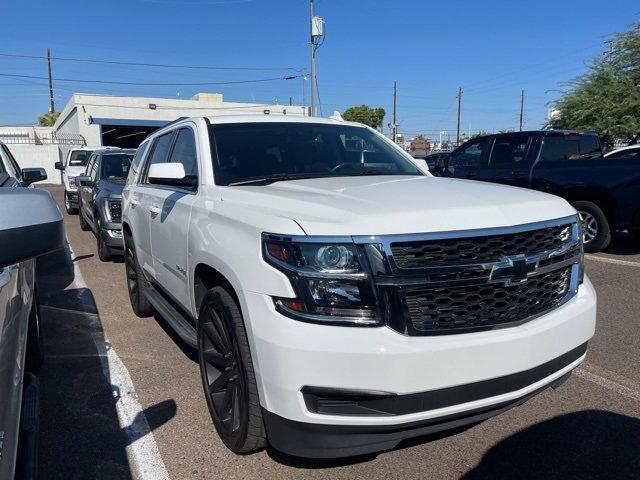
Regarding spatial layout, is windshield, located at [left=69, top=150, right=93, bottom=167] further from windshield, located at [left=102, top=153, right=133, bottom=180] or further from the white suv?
the white suv

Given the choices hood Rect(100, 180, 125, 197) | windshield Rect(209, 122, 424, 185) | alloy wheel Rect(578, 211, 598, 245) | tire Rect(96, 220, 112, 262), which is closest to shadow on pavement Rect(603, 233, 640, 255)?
alloy wheel Rect(578, 211, 598, 245)

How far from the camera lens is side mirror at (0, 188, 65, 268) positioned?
1360mm

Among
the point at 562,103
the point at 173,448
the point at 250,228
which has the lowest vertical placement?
the point at 173,448

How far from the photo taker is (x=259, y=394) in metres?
2.41

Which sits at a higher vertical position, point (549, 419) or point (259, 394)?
point (259, 394)

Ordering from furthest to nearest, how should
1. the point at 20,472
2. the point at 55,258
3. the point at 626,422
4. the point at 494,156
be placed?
the point at 494,156 < the point at 55,258 < the point at 626,422 < the point at 20,472

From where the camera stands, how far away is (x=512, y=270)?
7.80 feet

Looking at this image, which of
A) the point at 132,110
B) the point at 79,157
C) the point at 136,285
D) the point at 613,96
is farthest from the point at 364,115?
the point at 136,285

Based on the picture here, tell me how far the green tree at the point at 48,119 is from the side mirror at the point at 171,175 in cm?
8191

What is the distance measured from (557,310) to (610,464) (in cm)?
92

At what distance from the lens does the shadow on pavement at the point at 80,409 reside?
287 cm

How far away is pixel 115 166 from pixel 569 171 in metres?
8.17

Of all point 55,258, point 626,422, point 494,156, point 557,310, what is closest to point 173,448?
point 557,310

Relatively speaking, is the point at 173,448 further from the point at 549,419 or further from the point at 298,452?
the point at 549,419
